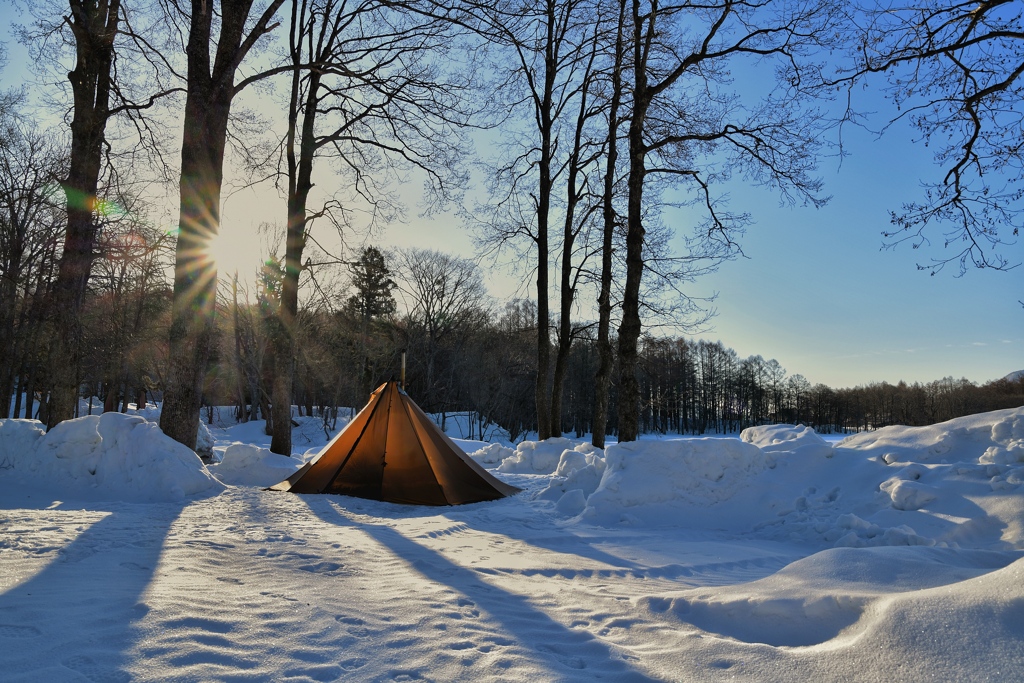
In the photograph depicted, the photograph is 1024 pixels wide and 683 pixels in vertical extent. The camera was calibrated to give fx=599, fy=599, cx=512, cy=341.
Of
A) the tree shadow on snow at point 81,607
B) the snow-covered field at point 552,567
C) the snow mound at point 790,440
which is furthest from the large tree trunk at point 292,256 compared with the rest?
the snow mound at point 790,440

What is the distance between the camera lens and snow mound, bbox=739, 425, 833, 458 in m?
7.12

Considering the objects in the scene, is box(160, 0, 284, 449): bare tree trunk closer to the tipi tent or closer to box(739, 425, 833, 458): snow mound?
the tipi tent

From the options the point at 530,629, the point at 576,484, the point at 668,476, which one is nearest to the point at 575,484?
the point at 576,484

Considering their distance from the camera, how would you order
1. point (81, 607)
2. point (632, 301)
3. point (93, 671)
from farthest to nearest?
point (632, 301)
point (81, 607)
point (93, 671)

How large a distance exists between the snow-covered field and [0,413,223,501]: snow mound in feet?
0.10

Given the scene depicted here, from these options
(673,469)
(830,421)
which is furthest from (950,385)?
(673,469)

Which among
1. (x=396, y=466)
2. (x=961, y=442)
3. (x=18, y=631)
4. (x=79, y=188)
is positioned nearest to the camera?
(x=18, y=631)

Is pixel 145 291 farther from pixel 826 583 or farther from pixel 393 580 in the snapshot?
pixel 826 583

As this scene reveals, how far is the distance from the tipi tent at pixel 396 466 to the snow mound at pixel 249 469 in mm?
805

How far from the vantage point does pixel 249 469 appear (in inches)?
371

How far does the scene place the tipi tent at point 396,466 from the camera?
8391mm

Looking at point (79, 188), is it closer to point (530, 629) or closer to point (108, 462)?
point (108, 462)

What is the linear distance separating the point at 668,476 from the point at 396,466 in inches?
153

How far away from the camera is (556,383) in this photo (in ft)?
52.7
